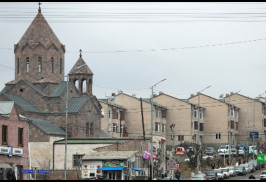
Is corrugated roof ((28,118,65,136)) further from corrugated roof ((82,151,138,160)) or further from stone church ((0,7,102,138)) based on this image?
corrugated roof ((82,151,138,160))

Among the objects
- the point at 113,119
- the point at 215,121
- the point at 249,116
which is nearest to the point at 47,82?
the point at 113,119

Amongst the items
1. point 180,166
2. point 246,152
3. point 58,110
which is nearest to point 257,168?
point 180,166

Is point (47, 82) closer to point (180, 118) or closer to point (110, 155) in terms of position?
point (110, 155)

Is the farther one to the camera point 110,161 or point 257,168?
point 257,168

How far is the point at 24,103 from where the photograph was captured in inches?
3236

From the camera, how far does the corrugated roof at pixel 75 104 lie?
82644 millimetres

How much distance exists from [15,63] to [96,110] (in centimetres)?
1321

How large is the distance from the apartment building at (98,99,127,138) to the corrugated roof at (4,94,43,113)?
1953 cm

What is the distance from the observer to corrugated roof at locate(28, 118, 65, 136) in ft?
243

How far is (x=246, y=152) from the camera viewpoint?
99625 millimetres

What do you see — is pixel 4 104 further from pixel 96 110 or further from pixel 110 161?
pixel 96 110

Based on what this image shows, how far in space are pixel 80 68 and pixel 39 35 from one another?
288 inches

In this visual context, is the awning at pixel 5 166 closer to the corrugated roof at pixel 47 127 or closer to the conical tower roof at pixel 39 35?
the corrugated roof at pixel 47 127

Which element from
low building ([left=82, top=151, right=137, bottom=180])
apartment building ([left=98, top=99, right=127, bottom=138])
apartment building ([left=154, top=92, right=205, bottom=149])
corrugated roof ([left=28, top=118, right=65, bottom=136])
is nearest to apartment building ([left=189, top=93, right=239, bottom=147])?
apartment building ([left=154, top=92, right=205, bottom=149])
